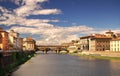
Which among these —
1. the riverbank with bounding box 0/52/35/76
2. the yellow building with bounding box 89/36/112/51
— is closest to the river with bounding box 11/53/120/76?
the riverbank with bounding box 0/52/35/76

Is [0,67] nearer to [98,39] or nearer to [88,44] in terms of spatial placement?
[98,39]

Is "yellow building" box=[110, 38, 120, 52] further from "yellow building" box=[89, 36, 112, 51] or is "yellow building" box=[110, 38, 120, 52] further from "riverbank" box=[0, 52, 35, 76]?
"riverbank" box=[0, 52, 35, 76]

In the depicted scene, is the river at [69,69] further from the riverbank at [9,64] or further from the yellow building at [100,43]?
the yellow building at [100,43]

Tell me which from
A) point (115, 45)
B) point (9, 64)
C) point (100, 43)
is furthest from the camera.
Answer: point (100, 43)

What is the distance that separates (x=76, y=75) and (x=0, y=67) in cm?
1188

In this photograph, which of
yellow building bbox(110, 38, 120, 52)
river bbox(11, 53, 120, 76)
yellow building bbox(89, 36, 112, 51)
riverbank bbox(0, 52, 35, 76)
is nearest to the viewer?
riverbank bbox(0, 52, 35, 76)

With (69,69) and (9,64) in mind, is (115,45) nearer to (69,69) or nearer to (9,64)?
(69,69)

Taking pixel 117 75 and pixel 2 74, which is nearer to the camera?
pixel 2 74

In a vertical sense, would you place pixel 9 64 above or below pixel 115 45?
below

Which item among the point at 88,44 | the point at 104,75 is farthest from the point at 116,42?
the point at 104,75

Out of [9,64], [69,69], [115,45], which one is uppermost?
[115,45]

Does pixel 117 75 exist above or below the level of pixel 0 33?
below

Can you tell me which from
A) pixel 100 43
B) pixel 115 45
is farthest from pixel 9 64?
pixel 100 43

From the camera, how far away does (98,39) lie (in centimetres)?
16325
